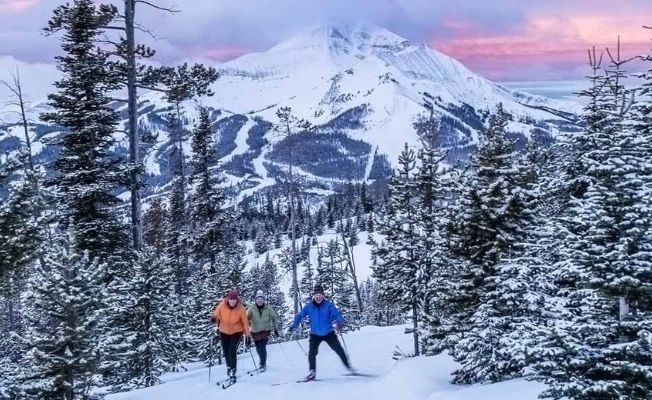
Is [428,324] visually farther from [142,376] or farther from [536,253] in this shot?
[142,376]

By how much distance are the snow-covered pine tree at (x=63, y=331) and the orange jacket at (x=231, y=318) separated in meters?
2.70

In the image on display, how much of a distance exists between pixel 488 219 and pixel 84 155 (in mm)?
12454

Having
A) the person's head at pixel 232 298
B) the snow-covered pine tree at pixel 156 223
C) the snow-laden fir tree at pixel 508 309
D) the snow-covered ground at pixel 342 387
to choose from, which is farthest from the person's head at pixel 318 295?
the snow-covered pine tree at pixel 156 223

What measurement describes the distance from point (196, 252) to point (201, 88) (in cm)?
1702

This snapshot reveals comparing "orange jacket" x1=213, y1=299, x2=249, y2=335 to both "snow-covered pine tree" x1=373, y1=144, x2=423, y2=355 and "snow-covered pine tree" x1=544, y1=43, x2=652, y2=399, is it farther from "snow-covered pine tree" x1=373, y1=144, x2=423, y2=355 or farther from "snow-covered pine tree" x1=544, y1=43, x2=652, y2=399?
"snow-covered pine tree" x1=373, y1=144, x2=423, y2=355

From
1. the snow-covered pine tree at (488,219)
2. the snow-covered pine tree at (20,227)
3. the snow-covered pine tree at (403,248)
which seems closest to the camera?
the snow-covered pine tree at (20,227)

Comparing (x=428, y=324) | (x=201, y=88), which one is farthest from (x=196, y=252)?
(x=428, y=324)

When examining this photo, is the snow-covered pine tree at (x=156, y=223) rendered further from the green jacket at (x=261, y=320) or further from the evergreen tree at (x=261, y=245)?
the evergreen tree at (x=261, y=245)

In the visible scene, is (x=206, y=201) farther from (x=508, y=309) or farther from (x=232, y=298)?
(x=508, y=309)

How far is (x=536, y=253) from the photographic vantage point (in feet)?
41.4

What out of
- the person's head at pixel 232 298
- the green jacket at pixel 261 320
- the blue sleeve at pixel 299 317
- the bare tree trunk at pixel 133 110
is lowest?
the green jacket at pixel 261 320

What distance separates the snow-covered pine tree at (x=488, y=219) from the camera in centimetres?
1369

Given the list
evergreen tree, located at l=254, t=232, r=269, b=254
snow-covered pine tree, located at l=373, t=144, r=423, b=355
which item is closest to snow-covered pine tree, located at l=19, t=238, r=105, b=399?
snow-covered pine tree, located at l=373, t=144, r=423, b=355

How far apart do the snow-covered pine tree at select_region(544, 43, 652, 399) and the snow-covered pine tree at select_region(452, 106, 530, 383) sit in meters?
5.13
